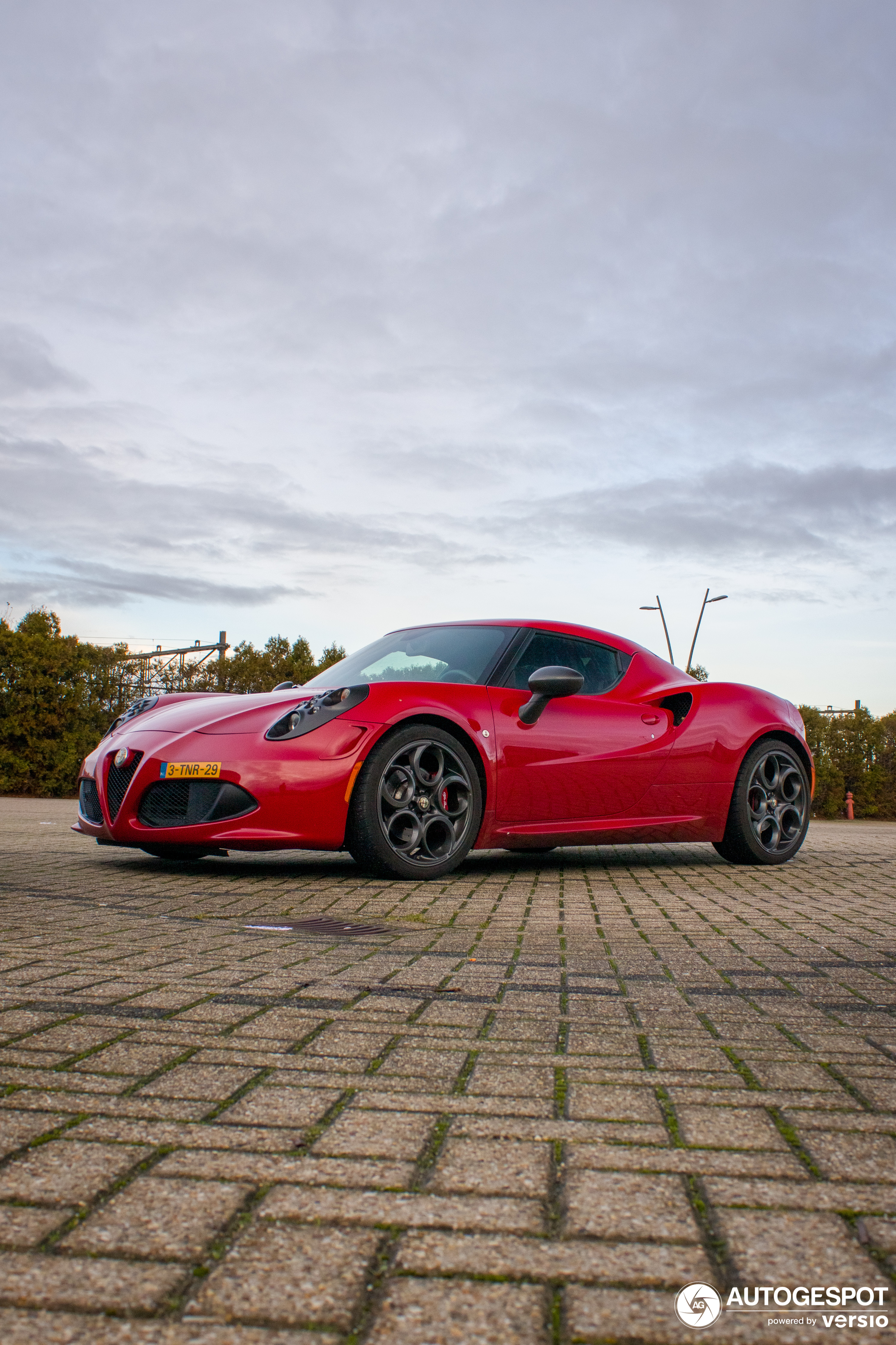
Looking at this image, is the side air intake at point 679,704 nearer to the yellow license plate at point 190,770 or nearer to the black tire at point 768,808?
the black tire at point 768,808

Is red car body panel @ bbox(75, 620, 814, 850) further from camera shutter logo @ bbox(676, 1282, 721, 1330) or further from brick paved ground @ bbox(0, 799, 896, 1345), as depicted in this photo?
camera shutter logo @ bbox(676, 1282, 721, 1330)

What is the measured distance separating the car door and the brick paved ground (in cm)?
196

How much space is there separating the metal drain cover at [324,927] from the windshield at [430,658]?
1.84 m

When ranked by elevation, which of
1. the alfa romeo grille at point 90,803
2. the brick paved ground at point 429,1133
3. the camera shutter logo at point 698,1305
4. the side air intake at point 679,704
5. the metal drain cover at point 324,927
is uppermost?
the side air intake at point 679,704

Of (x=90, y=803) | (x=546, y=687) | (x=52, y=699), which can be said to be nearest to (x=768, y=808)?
(x=546, y=687)

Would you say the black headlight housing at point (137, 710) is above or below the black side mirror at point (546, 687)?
below

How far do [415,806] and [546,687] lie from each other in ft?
3.11

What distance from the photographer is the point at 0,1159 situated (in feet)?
5.01

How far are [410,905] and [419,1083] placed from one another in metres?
2.55

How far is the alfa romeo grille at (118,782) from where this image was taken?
539 centimetres

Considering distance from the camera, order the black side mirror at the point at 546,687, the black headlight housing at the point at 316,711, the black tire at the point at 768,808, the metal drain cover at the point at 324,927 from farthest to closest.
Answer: the black tire at the point at 768,808, the black side mirror at the point at 546,687, the black headlight housing at the point at 316,711, the metal drain cover at the point at 324,927

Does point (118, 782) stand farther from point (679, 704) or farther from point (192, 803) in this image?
point (679, 704)

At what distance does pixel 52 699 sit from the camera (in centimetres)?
2269

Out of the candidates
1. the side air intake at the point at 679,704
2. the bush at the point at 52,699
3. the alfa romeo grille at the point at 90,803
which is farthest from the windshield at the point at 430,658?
the bush at the point at 52,699
